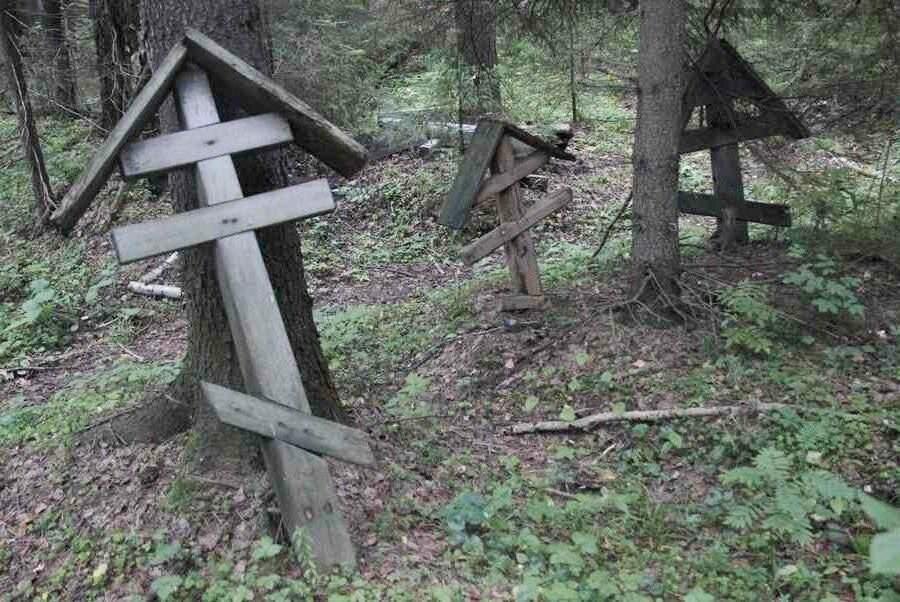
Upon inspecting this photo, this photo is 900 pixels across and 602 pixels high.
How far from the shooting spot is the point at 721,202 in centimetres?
780

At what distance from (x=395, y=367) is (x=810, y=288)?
11.4ft

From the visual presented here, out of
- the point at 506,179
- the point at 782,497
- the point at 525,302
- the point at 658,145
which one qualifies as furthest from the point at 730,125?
the point at 782,497

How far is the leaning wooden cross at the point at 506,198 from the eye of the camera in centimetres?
625

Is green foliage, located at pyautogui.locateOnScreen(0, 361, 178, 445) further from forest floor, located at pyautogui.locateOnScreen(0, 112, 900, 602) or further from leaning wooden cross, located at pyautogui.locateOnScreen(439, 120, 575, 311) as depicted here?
leaning wooden cross, located at pyautogui.locateOnScreen(439, 120, 575, 311)

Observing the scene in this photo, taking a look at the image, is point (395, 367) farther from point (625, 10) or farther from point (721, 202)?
point (625, 10)

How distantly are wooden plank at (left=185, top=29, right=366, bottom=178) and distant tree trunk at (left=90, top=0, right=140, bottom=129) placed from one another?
994 cm

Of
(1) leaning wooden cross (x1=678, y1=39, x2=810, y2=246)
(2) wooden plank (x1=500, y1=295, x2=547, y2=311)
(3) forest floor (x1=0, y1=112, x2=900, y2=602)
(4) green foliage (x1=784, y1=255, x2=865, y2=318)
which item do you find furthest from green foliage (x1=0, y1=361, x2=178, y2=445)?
(1) leaning wooden cross (x1=678, y1=39, x2=810, y2=246)

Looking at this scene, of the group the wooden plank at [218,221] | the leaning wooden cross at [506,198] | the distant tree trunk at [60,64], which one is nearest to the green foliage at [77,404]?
the wooden plank at [218,221]

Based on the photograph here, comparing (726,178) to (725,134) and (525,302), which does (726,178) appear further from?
(525,302)

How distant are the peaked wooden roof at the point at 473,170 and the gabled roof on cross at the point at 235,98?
2.12 metres

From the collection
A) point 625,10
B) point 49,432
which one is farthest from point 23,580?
point 625,10

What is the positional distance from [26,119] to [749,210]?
11.3m

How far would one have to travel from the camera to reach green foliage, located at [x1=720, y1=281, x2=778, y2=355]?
561 centimetres

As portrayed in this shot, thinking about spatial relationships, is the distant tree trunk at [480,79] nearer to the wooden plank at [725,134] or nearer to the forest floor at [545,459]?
the wooden plank at [725,134]
